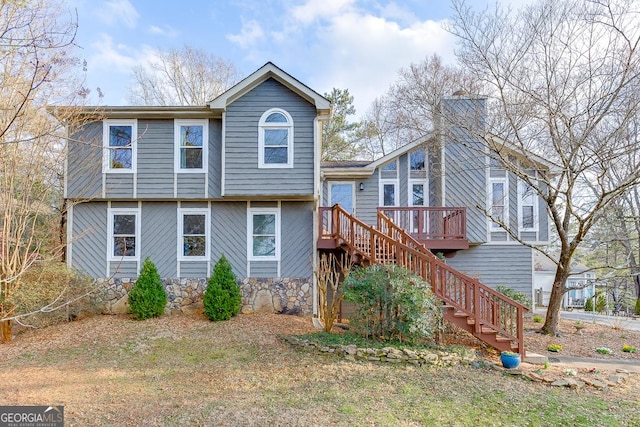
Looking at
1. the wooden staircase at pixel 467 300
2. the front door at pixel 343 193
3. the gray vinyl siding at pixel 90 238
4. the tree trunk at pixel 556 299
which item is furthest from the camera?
the front door at pixel 343 193

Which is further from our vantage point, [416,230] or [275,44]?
[275,44]

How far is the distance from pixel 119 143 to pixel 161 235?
2793 mm

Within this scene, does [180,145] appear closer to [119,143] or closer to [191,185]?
[191,185]

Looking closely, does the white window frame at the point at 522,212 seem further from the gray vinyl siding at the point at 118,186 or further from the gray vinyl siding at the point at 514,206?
the gray vinyl siding at the point at 118,186

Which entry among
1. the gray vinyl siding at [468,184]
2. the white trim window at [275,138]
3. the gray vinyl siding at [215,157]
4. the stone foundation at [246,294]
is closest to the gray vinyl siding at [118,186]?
the gray vinyl siding at [215,157]

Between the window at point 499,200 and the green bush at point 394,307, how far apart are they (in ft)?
21.9

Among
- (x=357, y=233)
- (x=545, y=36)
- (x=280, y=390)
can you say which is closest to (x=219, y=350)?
(x=280, y=390)

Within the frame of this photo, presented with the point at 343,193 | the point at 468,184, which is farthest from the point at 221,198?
the point at 468,184

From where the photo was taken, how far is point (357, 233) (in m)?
10.2

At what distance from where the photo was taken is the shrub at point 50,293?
858 cm

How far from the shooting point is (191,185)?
10.8 metres

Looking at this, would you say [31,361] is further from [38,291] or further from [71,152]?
[71,152]

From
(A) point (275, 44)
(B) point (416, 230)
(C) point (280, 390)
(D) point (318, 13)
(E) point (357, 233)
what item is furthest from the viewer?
(A) point (275, 44)

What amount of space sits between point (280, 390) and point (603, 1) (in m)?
10.2
